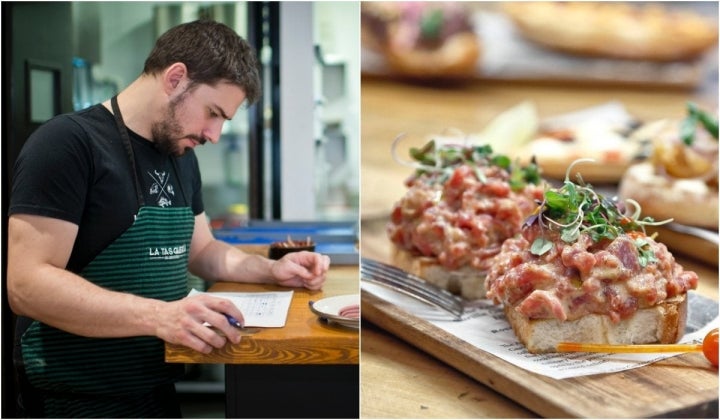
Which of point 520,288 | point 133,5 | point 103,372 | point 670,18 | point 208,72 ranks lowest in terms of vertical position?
point 103,372

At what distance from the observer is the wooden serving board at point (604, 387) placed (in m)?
1.35

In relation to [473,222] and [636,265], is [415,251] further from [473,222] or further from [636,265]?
[636,265]

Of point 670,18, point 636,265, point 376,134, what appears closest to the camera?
point 636,265

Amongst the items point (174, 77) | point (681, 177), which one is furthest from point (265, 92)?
point (681, 177)

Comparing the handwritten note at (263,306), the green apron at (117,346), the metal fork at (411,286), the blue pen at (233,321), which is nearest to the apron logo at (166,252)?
the green apron at (117,346)

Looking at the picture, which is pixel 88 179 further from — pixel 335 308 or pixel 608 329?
pixel 608 329

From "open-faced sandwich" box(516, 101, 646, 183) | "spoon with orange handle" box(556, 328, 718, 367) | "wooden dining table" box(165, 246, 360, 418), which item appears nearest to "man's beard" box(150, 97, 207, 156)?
"wooden dining table" box(165, 246, 360, 418)

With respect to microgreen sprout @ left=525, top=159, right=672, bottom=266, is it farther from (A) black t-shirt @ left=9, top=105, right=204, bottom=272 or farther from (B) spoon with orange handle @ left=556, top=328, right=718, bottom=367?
(A) black t-shirt @ left=9, top=105, right=204, bottom=272

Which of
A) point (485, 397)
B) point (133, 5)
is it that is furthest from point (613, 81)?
point (133, 5)

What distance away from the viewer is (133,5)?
3.95m

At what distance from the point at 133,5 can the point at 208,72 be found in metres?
2.40

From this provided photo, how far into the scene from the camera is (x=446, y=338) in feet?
Result: 5.44

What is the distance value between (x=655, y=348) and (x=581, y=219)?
313 mm

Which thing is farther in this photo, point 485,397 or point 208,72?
point 208,72
